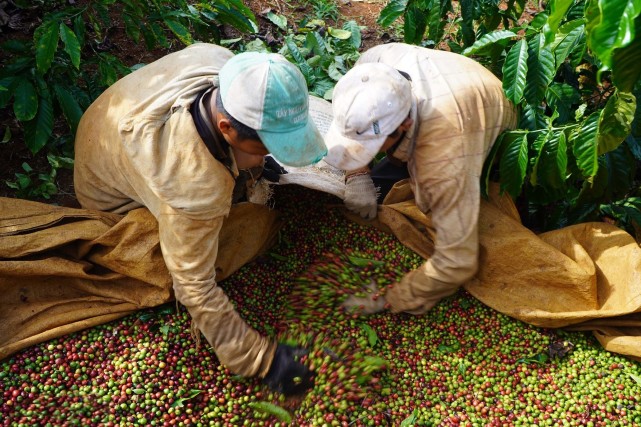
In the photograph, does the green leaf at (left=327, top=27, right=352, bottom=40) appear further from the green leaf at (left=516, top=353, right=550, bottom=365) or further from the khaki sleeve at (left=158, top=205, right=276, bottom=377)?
the green leaf at (left=516, top=353, right=550, bottom=365)

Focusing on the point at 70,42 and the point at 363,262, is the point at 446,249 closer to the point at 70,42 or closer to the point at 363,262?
the point at 363,262

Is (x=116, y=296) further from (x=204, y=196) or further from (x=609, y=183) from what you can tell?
(x=609, y=183)

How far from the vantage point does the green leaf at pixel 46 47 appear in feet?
8.55

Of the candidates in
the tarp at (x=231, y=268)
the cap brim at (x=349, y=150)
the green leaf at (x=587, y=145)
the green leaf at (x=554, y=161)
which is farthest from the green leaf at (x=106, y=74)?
the green leaf at (x=587, y=145)

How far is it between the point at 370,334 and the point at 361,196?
71 cm

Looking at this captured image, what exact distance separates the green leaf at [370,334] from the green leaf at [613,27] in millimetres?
1638

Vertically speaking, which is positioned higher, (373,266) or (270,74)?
(270,74)

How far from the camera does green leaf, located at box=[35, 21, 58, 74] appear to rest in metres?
2.61

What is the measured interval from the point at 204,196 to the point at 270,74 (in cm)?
50

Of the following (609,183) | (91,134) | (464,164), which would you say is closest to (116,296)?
(91,134)

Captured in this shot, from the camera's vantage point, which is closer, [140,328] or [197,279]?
[197,279]

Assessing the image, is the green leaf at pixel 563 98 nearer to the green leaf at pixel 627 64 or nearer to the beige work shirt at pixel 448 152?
the beige work shirt at pixel 448 152

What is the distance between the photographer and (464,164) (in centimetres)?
237

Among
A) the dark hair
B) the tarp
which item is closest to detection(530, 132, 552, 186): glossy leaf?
the tarp
